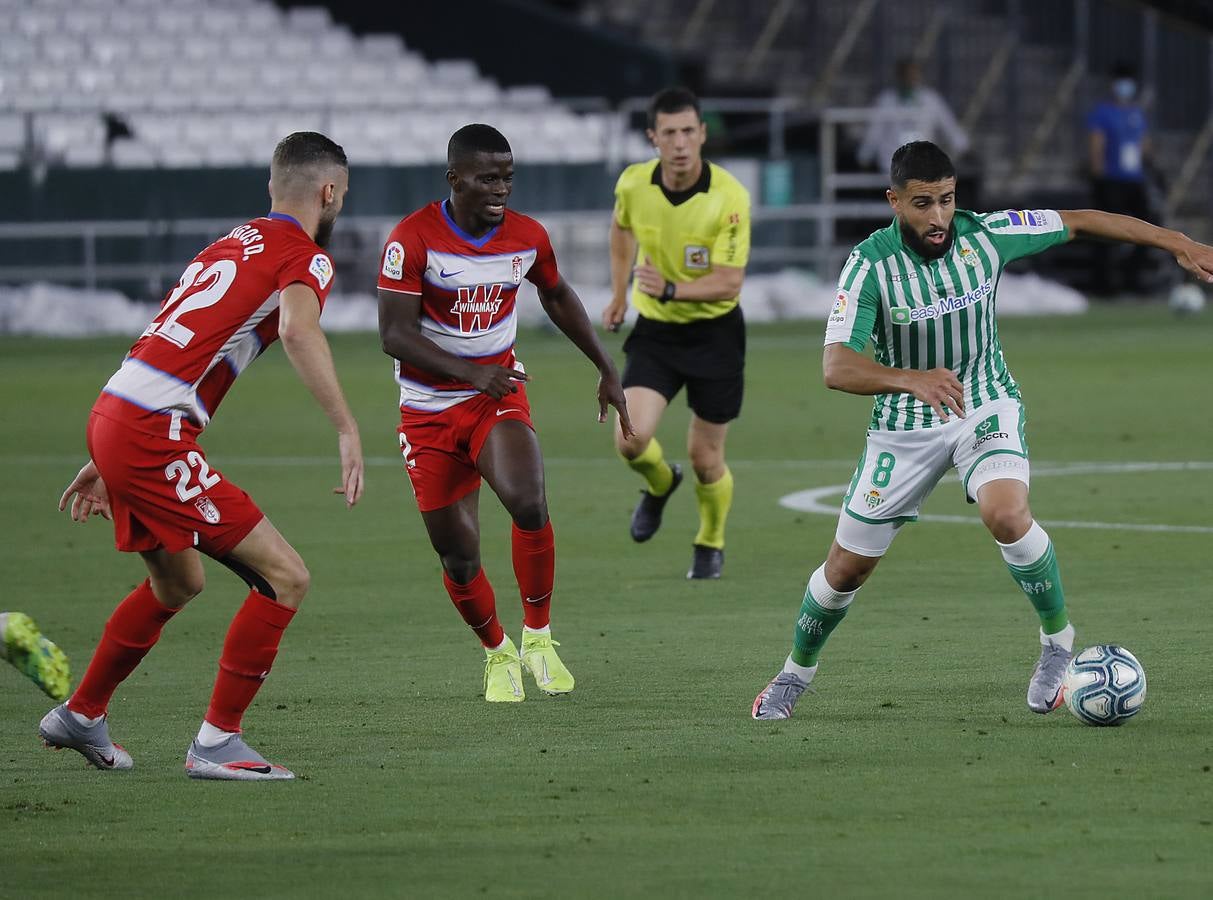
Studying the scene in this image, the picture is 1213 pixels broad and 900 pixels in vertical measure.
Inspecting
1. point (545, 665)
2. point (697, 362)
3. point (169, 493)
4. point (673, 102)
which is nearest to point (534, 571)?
point (545, 665)

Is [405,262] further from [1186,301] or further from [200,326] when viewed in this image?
[1186,301]

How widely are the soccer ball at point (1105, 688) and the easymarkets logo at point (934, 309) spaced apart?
46.3 inches

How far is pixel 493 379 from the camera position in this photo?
25.3ft

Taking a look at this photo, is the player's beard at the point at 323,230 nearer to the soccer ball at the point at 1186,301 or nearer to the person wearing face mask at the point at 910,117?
the person wearing face mask at the point at 910,117

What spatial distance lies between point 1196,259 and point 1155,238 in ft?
0.48

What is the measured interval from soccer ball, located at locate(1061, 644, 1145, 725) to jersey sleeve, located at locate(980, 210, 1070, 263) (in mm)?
1337

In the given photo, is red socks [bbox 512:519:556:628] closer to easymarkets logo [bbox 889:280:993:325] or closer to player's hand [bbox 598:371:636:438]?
player's hand [bbox 598:371:636:438]

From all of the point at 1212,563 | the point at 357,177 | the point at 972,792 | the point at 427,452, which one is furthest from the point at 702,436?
the point at 357,177

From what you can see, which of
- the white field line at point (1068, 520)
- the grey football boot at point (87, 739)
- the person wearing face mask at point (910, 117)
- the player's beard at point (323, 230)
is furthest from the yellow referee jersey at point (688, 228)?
the person wearing face mask at point (910, 117)

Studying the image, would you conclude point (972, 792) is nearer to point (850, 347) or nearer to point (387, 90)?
point (850, 347)

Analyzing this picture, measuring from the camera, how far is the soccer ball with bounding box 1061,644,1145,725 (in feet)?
22.3

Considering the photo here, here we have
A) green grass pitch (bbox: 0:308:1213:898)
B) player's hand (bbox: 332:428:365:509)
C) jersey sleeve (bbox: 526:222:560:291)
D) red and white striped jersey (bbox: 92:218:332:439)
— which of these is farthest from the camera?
jersey sleeve (bbox: 526:222:560:291)

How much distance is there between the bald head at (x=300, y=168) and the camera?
666cm

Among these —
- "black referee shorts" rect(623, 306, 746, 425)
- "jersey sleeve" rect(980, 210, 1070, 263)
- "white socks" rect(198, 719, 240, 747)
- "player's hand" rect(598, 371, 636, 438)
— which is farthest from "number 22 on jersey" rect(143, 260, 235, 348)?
"black referee shorts" rect(623, 306, 746, 425)
